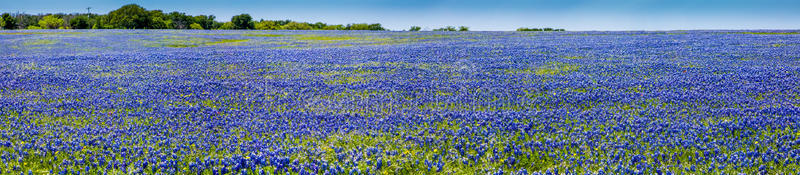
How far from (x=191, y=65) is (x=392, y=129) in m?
10.2

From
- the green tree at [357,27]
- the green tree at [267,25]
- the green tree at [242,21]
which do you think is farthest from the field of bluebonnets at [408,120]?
the green tree at [242,21]

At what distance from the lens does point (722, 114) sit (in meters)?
7.38

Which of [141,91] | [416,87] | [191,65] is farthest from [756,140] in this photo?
[191,65]

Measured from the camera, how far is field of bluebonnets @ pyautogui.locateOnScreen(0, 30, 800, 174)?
18.0ft

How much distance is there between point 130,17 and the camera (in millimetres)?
79500

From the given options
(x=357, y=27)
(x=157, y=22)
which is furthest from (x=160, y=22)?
(x=357, y=27)

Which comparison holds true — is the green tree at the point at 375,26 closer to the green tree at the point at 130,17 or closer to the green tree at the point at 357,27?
the green tree at the point at 357,27

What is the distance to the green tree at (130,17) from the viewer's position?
79250mm

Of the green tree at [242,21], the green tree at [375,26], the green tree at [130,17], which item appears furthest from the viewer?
the green tree at [242,21]

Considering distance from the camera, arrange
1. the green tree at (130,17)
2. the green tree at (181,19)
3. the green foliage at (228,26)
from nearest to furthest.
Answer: the green tree at (130,17) < the green foliage at (228,26) < the green tree at (181,19)

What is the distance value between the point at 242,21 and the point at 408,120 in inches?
3648

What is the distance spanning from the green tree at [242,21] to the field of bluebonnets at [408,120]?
83.8 metres

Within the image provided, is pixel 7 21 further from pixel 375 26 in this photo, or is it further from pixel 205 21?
Result: pixel 375 26

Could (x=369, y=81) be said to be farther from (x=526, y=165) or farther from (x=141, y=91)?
(x=526, y=165)
